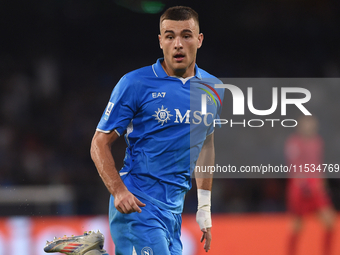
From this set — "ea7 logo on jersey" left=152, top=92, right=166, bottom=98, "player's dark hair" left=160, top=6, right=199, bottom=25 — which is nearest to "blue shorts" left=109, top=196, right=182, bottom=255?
"ea7 logo on jersey" left=152, top=92, right=166, bottom=98

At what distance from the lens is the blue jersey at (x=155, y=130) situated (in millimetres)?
2430

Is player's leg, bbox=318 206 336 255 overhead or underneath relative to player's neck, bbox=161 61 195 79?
underneath

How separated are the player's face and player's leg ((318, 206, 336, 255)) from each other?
3.87 m

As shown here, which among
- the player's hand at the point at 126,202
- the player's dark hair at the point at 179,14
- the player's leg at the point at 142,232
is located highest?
the player's dark hair at the point at 179,14

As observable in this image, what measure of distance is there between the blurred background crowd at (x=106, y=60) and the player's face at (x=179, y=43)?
516 cm

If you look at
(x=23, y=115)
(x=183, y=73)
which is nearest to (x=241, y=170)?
(x=23, y=115)

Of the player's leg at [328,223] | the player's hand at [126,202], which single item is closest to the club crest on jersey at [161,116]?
the player's hand at [126,202]

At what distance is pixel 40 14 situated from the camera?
9.53 metres

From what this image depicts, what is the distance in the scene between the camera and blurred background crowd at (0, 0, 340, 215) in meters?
7.95

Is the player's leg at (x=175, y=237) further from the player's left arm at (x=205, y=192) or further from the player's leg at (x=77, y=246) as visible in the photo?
the player's leg at (x=77, y=246)

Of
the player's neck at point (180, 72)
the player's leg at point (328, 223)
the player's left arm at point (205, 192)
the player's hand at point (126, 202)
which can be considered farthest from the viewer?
the player's leg at point (328, 223)

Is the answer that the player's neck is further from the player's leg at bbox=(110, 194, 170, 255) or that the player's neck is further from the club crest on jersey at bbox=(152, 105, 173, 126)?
the player's leg at bbox=(110, 194, 170, 255)

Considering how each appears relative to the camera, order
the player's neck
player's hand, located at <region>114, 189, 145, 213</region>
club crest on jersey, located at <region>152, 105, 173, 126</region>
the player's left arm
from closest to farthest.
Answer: player's hand, located at <region>114, 189, 145, 213</region>
club crest on jersey, located at <region>152, 105, 173, 126</region>
the player's neck
the player's left arm

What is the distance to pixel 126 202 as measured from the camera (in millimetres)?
2240
